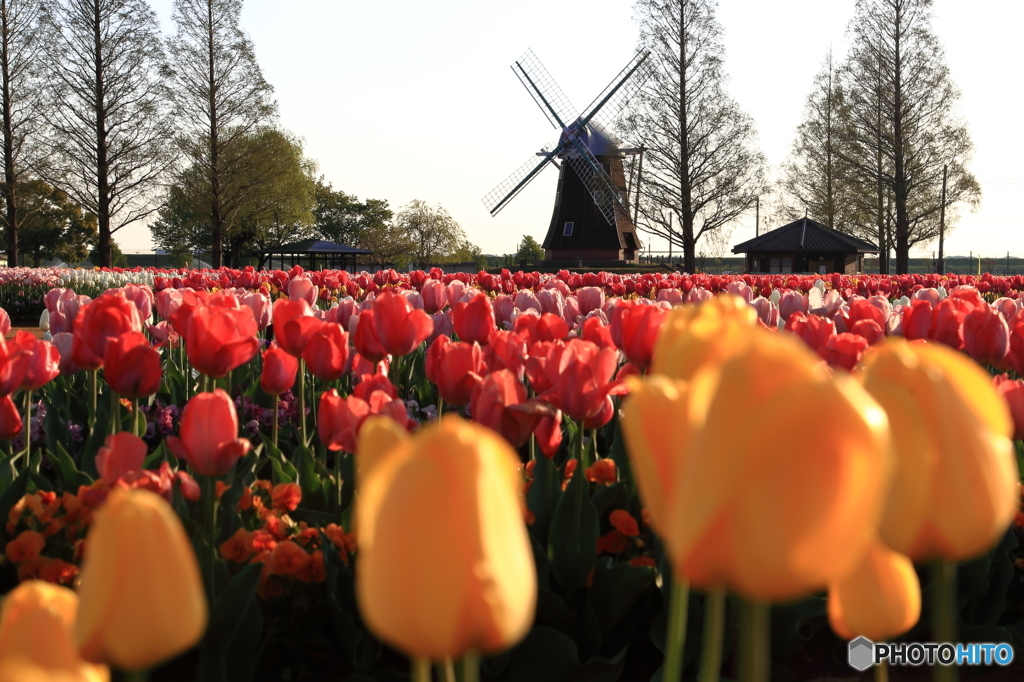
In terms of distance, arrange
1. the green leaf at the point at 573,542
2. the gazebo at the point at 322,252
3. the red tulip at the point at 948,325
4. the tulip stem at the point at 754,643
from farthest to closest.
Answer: the gazebo at the point at 322,252 → the red tulip at the point at 948,325 → the green leaf at the point at 573,542 → the tulip stem at the point at 754,643

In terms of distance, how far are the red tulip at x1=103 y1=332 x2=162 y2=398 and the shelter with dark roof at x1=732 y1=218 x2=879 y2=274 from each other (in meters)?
50.6

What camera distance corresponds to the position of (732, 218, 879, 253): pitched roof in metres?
50.5

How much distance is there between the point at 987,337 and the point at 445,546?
2.65 meters

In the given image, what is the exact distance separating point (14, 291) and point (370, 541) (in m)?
19.2

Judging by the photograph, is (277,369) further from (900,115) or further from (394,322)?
(900,115)

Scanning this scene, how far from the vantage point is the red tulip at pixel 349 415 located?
201 centimetres

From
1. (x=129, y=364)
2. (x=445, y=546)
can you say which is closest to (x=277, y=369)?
(x=129, y=364)

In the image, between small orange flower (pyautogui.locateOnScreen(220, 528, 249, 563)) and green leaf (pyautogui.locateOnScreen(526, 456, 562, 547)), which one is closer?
small orange flower (pyautogui.locateOnScreen(220, 528, 249, 563))

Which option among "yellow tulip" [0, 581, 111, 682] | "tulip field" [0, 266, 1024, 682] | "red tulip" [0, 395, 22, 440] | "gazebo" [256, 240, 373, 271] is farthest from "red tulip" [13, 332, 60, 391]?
"gazebo" [256, 240, 373, 271]

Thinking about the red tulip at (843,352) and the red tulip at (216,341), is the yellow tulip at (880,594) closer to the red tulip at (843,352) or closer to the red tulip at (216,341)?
the red tulip at (843,352)

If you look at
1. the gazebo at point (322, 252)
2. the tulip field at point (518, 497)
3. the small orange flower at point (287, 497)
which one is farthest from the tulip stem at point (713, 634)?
the gazebo at point (322, 252)

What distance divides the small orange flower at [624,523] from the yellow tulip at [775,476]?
5.35 feet

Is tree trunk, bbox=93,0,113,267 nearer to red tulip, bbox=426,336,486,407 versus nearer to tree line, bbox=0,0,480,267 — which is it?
tree line, bbox=0,0,480,267

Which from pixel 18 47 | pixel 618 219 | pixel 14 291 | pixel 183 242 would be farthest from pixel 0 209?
pixel 183 242
